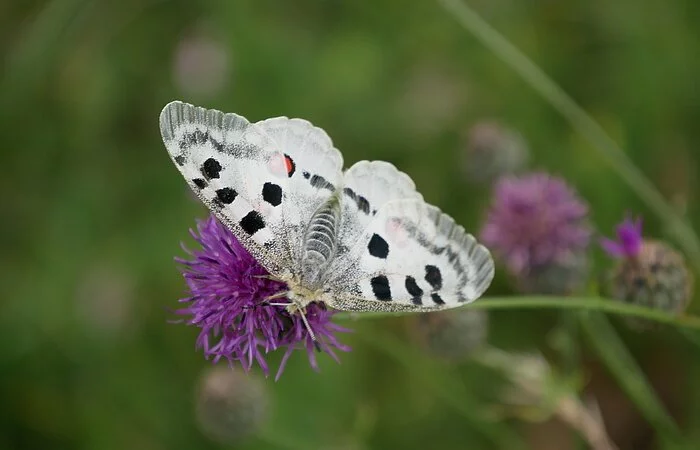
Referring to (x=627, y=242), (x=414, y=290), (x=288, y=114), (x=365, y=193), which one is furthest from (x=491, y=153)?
(x=414, y=290)

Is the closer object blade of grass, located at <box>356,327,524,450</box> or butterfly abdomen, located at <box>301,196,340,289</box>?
butterfly abdomen, located at <box>301,196,340,289</box>

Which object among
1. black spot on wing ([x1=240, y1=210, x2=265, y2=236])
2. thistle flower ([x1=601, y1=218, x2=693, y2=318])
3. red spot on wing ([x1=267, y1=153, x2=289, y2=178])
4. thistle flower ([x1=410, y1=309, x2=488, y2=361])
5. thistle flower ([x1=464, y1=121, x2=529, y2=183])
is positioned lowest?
black spot on wing ([x1=240, y1=210, x2=265, y2=236])

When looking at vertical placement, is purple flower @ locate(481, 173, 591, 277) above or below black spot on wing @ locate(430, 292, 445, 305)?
above

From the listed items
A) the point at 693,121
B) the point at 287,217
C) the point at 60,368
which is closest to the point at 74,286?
the point at 60,368

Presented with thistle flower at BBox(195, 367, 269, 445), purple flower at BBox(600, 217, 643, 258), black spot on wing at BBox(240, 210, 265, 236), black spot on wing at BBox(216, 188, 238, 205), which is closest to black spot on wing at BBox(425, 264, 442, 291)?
black spot on wing at BBox(240, 210, 265, 236)

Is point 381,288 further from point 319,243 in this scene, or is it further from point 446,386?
point 446,386

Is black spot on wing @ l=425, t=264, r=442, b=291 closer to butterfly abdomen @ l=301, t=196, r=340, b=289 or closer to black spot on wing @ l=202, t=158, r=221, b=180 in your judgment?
butterfly abdomen @ l=301, t=196, r=340, b=289

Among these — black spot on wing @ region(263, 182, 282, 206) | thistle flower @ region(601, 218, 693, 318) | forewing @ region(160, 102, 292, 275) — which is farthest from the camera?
thistle flower @ region(601, 218, 693, 318)
